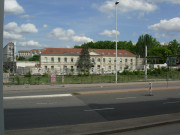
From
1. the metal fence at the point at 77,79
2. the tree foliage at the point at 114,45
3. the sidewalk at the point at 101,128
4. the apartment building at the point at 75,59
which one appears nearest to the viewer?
the sidewalk at the point at 101,128

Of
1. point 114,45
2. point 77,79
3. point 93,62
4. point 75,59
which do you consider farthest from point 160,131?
point 114,45

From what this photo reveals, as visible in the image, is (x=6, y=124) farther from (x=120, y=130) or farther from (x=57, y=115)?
(x=120, y=130)

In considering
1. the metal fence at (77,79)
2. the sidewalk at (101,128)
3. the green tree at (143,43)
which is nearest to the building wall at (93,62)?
the green tree at (143,43)

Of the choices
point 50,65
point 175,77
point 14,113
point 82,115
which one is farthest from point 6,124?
point 50,65

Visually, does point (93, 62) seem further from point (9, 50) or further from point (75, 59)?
point (9, 50)

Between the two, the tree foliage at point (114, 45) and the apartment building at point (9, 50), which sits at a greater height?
the tree foliage at point (114, 45)

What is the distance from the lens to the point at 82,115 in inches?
425

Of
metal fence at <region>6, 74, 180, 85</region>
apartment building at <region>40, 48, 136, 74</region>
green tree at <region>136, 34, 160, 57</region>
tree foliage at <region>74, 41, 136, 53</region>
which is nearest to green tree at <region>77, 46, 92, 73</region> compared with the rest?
apartment building at <region>40, 48, 136, 74</region>

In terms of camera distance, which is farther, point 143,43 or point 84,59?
point 143,43

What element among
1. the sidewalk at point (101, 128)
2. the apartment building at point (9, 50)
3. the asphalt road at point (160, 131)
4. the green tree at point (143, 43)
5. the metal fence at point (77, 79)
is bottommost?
the asphalt road at point (160, 131)

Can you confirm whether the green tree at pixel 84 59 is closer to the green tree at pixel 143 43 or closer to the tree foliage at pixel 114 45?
the green tree at pixel 143 43

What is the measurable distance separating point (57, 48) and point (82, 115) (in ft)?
262

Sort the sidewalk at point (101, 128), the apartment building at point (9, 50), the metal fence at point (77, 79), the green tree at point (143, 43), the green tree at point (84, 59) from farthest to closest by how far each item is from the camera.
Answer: the green tree at point (143, 43)
the green tree at point (84, 59)
the metal fence at point (77, 79)
the apartment building at point (9, 50)
the sidewalk at point (101, 128)

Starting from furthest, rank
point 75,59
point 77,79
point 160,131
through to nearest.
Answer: point 75,59, point 77,79, point 160,131
